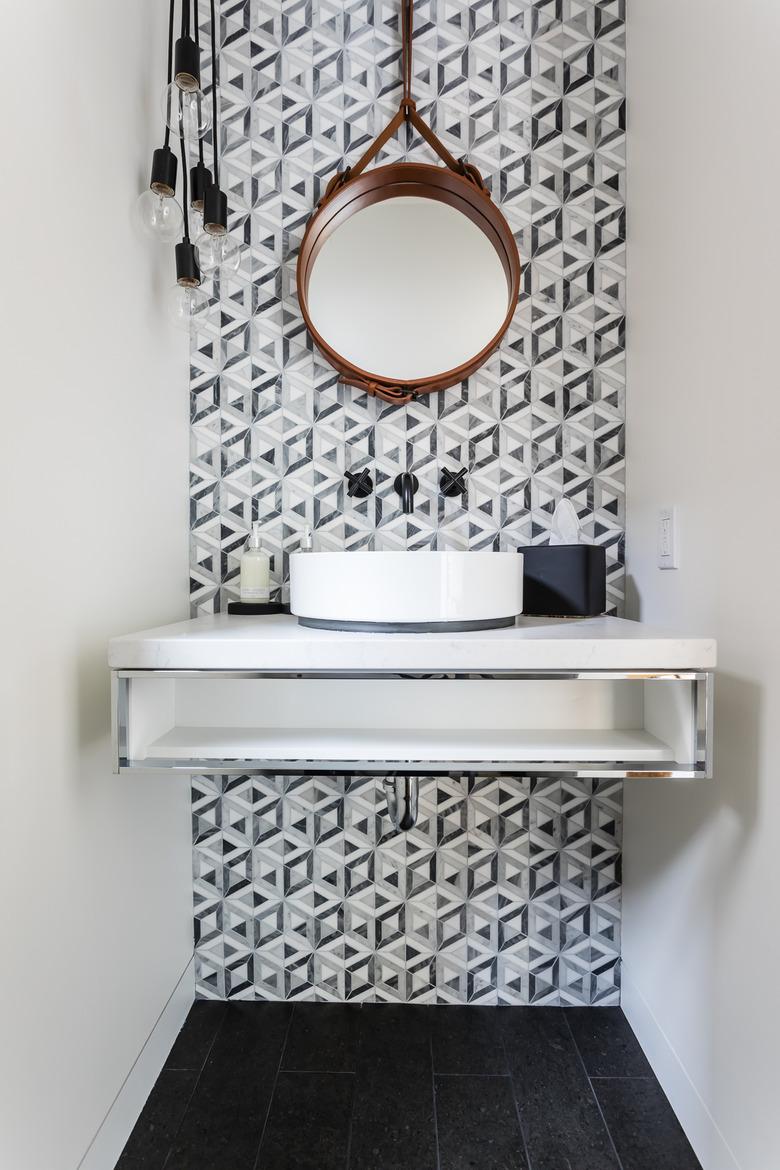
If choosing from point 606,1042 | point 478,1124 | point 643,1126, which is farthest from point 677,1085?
point 478,1124

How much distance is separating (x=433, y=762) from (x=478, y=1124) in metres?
0.76

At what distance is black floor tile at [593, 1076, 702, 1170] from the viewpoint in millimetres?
1167

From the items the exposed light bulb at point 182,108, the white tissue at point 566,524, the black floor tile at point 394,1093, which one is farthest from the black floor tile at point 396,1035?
the exposed light bulb at point 182,108

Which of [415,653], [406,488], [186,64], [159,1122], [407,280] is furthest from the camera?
[407,280]

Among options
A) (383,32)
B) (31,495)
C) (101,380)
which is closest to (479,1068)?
(31,495)

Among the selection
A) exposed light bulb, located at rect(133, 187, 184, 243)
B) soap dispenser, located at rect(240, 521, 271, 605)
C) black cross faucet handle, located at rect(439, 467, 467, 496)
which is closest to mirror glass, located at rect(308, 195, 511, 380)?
black cross faucet handle, located at rect(439, 467, 467, 496)

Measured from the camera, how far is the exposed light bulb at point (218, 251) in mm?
1294

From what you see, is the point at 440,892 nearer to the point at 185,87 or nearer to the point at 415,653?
the point at 415,653

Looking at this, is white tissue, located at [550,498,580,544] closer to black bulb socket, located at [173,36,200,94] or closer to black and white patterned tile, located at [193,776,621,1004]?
black and white patterned tile, located at [193,776,621,1004]

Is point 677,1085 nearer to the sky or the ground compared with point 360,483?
nearer to the ground

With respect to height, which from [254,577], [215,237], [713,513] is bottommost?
[254,577]

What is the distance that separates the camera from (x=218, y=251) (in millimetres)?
1297

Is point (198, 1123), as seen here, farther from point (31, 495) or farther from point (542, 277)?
point (542, 277)

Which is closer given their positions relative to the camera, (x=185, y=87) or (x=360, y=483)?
(x=185, y=87)
